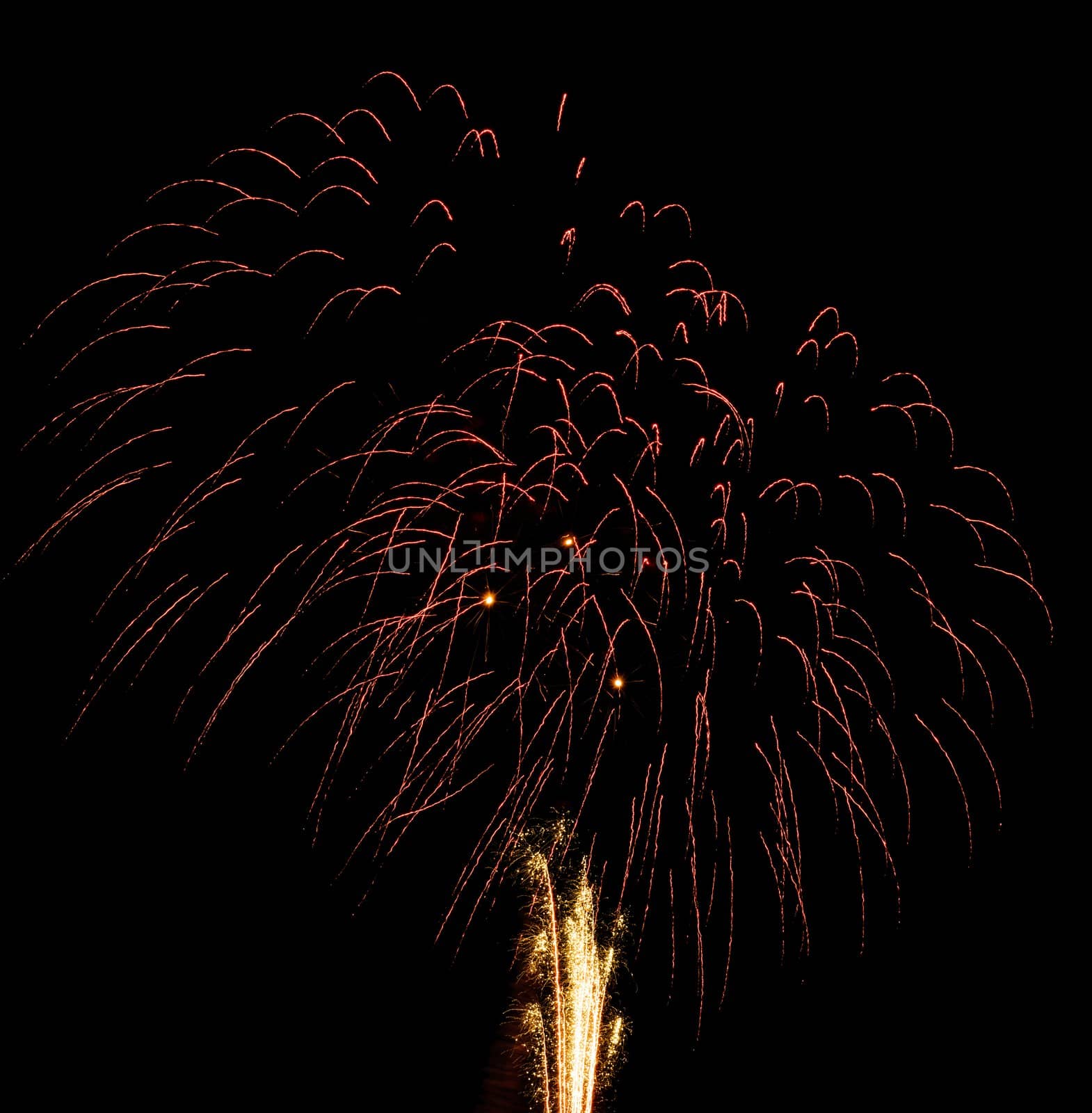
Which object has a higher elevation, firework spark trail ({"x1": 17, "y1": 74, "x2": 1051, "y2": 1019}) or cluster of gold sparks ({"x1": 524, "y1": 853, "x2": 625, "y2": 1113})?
firework spark trail ({"x1": 17, "y1": 74, "x2": 1051, "y2": 1019})

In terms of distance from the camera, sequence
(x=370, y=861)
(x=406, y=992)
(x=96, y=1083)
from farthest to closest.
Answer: (x=406, y=992)
(x=370, y=861)
(x=96, y=1083)

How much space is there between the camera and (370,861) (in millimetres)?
5703

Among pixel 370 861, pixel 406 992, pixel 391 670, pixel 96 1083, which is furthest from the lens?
pixel 406 992

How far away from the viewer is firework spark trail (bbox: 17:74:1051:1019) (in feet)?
16.7

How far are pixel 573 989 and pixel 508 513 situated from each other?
3663 millimetres

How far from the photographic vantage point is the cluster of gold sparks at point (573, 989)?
21.6ft

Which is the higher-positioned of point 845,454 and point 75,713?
point 845,454

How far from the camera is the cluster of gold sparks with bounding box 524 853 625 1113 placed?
6.57 metres

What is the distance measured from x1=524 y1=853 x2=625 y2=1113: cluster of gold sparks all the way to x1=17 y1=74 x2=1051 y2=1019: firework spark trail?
1.22 metres

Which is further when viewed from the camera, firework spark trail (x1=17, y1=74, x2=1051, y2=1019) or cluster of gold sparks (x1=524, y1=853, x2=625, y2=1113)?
cluster of gold sparks (x1=524, y1=853, x2=625, y2=1113)

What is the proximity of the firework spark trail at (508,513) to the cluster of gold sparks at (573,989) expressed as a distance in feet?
3.99

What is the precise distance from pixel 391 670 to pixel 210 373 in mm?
1915

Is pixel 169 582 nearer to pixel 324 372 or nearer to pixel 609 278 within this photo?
pixel 324 372

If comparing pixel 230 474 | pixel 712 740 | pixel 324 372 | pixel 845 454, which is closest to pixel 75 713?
pixel 230 474
